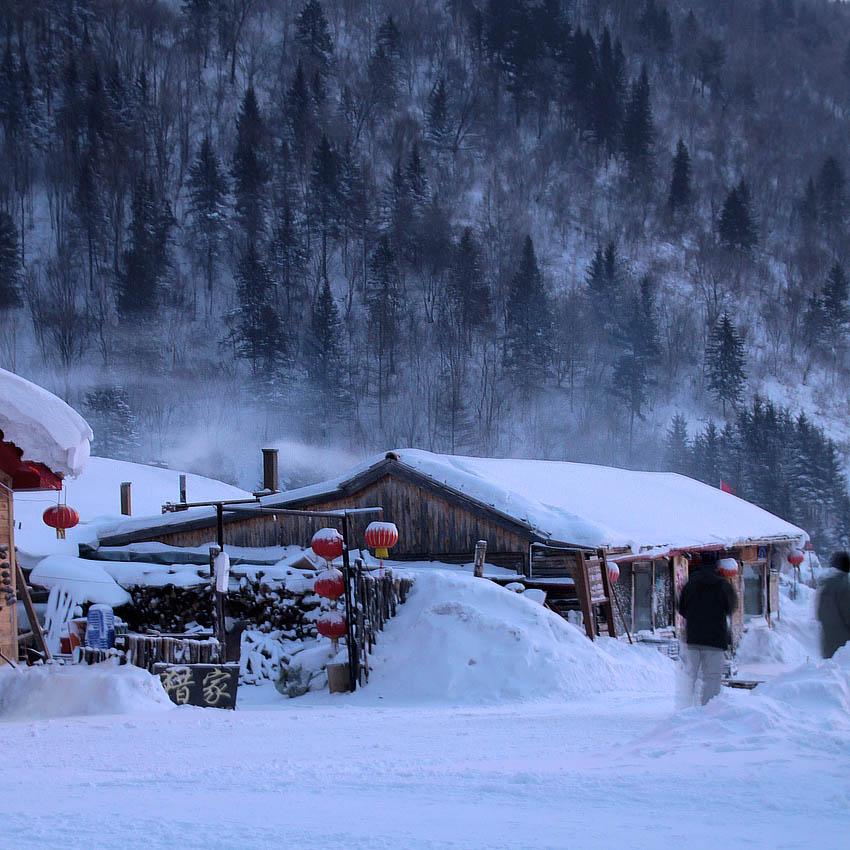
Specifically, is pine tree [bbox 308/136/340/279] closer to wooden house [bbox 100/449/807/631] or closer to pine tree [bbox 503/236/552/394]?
pine tree [bbox 503/236/552/394]

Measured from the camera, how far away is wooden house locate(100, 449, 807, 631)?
1739cm

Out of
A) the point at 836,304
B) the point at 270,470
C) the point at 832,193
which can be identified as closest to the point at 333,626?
the point at 270,470

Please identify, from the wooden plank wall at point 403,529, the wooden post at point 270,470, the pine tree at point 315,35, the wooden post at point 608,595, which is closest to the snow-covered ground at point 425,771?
the wooden post at point 608,595

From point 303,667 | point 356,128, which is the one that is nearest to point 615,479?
point 303,667

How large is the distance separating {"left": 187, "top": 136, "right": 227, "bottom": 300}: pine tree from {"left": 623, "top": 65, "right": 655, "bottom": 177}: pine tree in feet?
146

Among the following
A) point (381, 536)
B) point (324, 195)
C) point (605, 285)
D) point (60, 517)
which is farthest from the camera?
point (324, 195)

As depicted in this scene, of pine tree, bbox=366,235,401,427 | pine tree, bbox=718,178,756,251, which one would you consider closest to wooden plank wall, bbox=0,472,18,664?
pine tree, bbox=366,235,401,427

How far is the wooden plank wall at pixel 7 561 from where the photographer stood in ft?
37.0

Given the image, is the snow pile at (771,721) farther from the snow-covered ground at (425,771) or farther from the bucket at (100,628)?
the bucket at (100,628)

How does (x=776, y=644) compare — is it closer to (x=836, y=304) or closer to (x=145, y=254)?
(x=145, y=254)

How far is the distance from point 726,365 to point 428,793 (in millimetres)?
84090

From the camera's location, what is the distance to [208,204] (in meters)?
92.3

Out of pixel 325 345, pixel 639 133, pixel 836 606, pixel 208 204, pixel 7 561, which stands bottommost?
pixel 836 606

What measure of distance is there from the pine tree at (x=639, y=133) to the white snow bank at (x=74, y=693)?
103 metres
